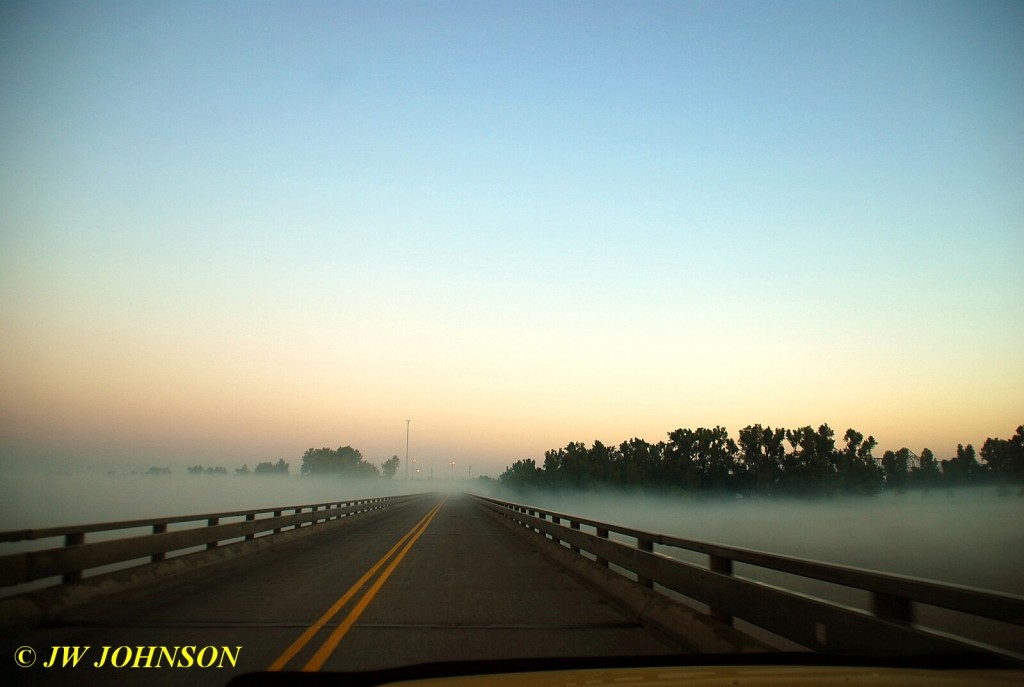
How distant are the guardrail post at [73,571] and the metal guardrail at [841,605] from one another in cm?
773

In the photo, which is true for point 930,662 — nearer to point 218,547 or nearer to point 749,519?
point 218,547

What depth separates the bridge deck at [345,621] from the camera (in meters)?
6.10

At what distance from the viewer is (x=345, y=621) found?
7.80m

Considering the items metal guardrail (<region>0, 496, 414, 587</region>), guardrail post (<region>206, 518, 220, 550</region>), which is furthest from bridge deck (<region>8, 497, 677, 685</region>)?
guardrail post (<region>206, 518, 220, 550</region>)

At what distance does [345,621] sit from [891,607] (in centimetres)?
596

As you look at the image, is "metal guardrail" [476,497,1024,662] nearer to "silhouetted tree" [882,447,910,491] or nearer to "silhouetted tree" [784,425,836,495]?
"silhouetted tree" [784,425,836,495]

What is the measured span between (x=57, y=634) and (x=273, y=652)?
2.61 meters

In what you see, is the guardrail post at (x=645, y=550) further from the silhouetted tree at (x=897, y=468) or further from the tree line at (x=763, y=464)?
the silhouetted tree at (x=897, y=468)

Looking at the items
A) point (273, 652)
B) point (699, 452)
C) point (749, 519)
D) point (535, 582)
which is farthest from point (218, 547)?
point (699, 452)

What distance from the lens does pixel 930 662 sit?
3838 mm

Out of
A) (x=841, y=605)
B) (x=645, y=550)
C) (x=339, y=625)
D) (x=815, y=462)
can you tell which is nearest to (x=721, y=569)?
(x=841, y=605)

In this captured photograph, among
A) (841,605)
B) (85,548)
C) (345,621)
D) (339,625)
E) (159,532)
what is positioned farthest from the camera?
(159,532)

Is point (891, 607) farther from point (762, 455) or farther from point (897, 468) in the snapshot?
point (897, 468)

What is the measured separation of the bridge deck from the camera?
6.10 metres
